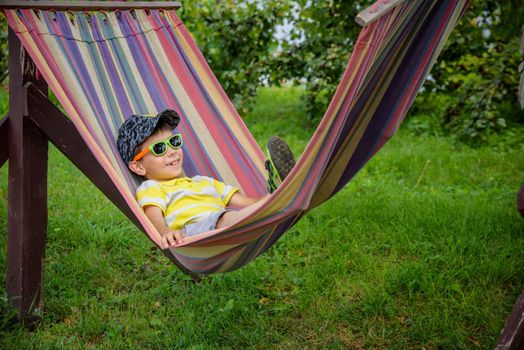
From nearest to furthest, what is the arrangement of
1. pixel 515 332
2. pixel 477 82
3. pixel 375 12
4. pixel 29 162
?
pixel 375 12
pixel 515 332
pixel 29 162
pixel 477 82

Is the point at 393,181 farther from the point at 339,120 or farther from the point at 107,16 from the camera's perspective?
the point at 339,120

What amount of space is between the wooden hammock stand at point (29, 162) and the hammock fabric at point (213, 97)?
4.2 inches

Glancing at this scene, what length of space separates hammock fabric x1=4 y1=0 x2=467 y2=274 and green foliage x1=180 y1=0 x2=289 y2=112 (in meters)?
2.34

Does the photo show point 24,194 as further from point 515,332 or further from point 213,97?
point 515,332

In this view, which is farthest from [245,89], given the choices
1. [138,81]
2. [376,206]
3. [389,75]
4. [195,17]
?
[389,75]

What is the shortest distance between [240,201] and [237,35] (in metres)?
2.98

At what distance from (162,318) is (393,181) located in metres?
1.91

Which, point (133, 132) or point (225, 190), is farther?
point (225, 190)

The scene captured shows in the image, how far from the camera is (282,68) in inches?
205

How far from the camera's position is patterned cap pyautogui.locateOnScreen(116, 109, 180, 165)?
8.02ft

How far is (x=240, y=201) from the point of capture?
8.45 feet

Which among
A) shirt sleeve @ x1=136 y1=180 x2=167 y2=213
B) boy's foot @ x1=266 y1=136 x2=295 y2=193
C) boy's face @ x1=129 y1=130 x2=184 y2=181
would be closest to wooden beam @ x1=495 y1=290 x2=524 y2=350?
boy's foot @ x1=266 y1=136 x2=295 y2=193

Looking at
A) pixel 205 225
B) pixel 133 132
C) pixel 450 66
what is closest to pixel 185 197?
pixel 205 225

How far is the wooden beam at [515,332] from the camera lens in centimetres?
180
